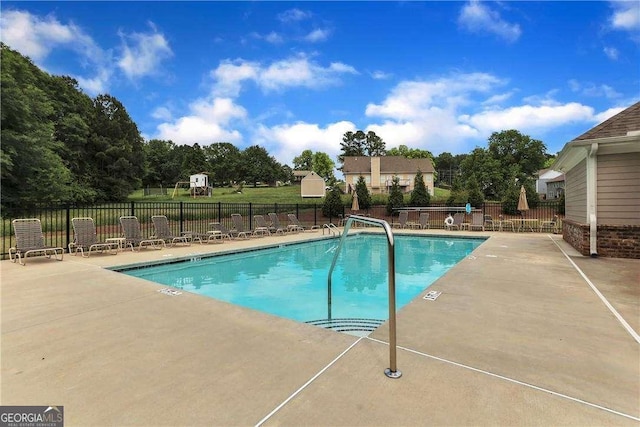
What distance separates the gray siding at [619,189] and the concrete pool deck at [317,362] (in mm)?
4045

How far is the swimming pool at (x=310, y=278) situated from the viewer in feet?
17.9

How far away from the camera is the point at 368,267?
9.22m

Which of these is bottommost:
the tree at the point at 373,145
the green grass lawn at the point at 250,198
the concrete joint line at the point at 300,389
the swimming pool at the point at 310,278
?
the swimming pool at the point at 310,278

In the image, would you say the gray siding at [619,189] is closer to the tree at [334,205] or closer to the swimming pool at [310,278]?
the swimming pool at [310,278]

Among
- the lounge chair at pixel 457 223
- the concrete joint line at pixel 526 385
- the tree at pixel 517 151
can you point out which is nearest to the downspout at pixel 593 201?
the concrete joint line at pixel 526 385

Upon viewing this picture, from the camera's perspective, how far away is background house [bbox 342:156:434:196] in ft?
141

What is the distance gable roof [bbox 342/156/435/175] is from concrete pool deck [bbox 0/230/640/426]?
129 feet

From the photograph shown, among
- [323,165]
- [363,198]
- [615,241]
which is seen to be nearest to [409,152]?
[323,165]

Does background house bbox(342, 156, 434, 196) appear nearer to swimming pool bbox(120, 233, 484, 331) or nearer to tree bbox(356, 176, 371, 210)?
tree bbox(356, 176, 371, 210)

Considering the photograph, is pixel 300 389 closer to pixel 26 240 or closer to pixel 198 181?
pixel 26 240

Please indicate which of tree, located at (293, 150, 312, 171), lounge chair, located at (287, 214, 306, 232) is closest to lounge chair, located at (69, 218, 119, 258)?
lounge chair, located at (287, 214, 306, 232)

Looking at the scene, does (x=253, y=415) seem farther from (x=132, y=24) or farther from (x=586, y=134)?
(x=132, y=24)

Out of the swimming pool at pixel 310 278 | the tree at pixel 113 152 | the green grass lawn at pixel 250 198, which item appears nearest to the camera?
the swimming pool at pixel 310 278

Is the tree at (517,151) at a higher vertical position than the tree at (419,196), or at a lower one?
higher
